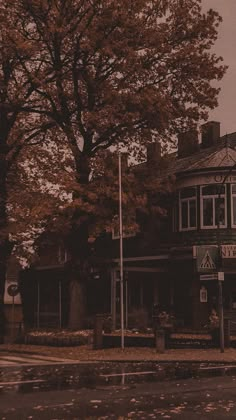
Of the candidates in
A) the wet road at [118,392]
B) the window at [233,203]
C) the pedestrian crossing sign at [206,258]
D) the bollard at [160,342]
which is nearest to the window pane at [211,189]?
the window at [233,203]

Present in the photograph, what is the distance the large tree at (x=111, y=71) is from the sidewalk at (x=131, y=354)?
5.53m

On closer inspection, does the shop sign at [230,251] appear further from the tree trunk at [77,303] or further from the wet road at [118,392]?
the wet road at [118,392]

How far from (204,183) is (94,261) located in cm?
667

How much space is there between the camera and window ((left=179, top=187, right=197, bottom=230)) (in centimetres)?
3628

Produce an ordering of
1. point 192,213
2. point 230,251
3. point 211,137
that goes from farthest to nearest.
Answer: point 211,137 < point 192,213 < point 230,251

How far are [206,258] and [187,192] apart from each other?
11.9m

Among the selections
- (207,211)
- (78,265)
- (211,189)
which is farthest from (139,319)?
(211,189)

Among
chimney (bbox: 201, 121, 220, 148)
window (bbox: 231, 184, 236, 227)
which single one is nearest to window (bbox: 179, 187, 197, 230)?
window (bbox: 231, 184, 236, 227)

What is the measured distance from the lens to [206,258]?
990 inches

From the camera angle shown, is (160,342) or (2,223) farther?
(2,223)

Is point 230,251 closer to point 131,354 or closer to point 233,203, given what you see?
point 233,203

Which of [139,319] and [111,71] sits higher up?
[111,71]

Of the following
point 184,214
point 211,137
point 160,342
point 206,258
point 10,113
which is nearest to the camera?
point 160,342

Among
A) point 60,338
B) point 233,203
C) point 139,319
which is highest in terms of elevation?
point 233,203
